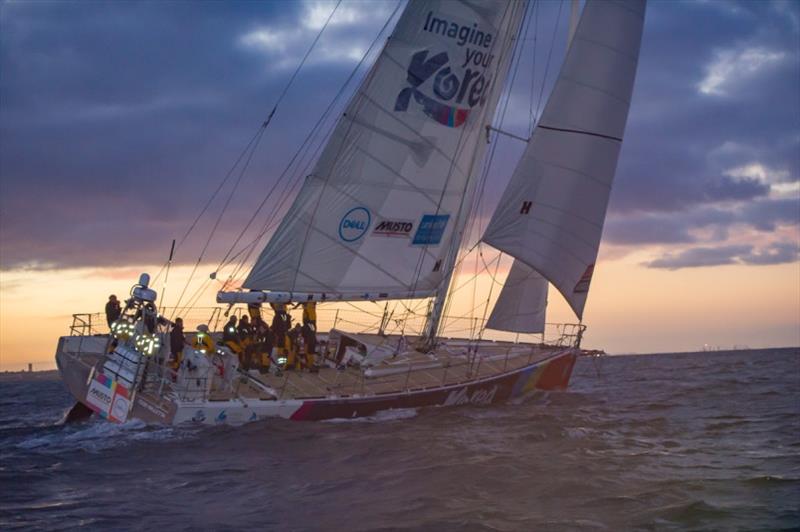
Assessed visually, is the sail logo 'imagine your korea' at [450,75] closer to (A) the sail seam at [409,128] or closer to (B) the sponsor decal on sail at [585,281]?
(A) the sail seam at [409,128]

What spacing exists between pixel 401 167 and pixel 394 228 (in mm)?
1417

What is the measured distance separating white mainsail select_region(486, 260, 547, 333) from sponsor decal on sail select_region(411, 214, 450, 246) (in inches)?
141

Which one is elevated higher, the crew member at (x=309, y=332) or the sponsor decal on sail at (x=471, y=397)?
the crew member at (x=309, y=332)

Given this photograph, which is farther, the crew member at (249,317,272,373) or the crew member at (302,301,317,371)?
the crew member at (302,301,317,371)

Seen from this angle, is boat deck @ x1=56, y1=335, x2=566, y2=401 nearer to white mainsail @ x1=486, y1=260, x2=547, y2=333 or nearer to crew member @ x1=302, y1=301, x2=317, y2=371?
crew member @ x1=302, y1=301, x2=317, y2=371

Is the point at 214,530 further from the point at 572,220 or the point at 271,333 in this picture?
the point at 572,220

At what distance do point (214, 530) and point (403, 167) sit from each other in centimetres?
1152

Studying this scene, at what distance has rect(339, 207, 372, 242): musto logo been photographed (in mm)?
18047

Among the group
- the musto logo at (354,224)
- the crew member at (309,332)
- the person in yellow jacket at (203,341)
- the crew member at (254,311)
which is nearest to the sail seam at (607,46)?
the musto logo at (354,224)

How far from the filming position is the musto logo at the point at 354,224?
18.0 m

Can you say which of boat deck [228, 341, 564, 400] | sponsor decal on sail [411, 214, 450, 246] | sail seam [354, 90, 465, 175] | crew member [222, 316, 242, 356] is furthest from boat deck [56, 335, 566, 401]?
sail seam [354, 90, 465, 175]

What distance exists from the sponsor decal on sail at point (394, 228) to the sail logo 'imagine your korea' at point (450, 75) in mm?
2542

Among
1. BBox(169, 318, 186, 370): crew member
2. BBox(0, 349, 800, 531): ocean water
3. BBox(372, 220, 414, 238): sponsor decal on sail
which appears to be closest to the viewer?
BBox(0, 349, 800, 531): ocean water

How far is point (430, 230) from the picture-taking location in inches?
769
